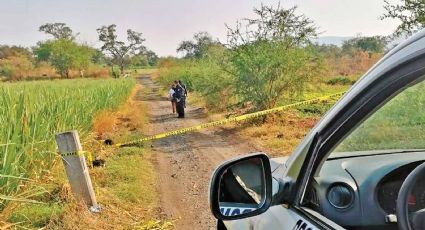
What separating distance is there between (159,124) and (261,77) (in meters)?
4.50

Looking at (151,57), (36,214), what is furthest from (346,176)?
(151,57)

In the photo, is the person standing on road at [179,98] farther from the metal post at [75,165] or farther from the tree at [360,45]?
the metal post at [75,165]

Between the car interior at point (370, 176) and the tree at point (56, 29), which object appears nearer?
the car interior at point (370, 176)

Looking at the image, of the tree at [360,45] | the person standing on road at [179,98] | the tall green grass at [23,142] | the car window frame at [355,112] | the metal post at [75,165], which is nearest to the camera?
the car window frame at [355,112]

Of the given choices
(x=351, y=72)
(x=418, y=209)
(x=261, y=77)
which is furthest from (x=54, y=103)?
(x=351, y=72)

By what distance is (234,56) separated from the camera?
14664 millimetres

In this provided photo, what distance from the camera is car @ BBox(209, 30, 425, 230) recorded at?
4.01 feet

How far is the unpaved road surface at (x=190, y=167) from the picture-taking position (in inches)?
241

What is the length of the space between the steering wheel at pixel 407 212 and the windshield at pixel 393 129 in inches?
7.5

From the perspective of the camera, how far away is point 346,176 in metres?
1.64

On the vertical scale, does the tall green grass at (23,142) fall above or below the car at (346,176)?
below

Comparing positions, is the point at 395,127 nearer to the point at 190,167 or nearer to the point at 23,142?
the point at 23,142

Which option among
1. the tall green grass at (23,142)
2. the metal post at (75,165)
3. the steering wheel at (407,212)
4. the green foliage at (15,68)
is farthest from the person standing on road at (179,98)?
the green foliage at (15,68)

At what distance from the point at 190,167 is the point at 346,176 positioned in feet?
24.4
